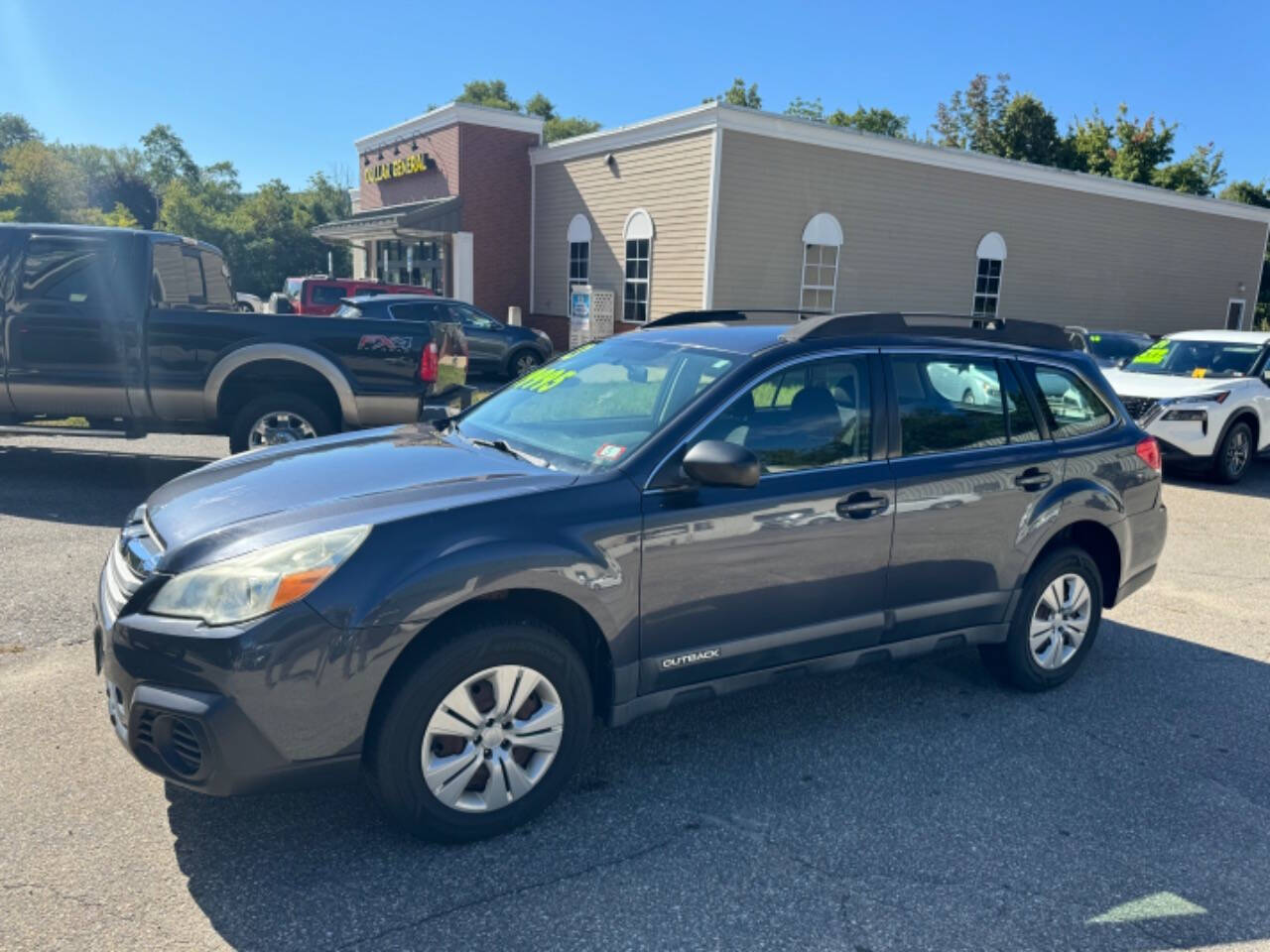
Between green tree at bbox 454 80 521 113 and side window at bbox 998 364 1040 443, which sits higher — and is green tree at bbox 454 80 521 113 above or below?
above

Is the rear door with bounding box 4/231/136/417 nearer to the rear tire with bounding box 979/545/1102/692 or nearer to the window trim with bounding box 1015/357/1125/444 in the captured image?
the window trim with bounding box 1015/357/1125/444

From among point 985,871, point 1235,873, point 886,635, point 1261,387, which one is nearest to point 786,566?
point 886,635

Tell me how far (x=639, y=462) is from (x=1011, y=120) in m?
37.8

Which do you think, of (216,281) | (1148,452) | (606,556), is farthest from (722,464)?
(216,281)

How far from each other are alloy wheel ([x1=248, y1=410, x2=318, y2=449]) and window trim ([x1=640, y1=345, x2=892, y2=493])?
16.3 feet

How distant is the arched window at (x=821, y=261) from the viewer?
18516mm

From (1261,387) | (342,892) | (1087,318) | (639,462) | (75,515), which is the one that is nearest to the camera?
(342,892)

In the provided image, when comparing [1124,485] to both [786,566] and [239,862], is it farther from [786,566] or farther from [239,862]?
[239,862]

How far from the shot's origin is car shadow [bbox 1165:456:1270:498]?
389 inches

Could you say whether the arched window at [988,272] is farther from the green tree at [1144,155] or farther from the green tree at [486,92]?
the green tree at [486,92]

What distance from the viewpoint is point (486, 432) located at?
3.94 meters

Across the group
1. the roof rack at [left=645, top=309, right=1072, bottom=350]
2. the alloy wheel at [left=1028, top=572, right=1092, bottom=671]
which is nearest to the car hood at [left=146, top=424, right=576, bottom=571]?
the roof rack at [left=645, top=309, right=1072, bottom=350]

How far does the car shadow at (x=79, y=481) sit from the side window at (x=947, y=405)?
540 centimetres

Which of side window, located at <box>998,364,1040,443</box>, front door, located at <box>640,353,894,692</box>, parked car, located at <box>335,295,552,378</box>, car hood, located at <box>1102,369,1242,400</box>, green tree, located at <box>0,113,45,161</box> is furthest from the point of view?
green tree, located at <box>0,113,45,161</box>
